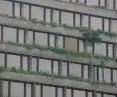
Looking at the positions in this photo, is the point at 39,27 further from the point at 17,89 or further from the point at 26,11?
the point at 17,89

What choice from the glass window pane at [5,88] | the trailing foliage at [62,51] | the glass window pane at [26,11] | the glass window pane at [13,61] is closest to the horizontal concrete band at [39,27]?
the glass window pane at [26,11]

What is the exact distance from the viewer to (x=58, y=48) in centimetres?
5897

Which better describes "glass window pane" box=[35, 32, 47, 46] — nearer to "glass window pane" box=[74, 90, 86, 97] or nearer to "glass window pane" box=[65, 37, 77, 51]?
"glass window pane" box=[65, 37, 77, 51]

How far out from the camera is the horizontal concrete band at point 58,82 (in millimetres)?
56481

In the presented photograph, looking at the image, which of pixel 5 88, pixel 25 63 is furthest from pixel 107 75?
pixel 5 88

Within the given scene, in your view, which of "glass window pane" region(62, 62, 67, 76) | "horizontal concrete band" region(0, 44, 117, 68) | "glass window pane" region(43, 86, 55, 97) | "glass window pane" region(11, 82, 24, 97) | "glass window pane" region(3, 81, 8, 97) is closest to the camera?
"glass window pane" region(3, 81, 8, 97)

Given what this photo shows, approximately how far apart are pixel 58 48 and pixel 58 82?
261 centimetres

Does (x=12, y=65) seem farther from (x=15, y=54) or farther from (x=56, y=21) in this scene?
→ (x=56, y=21)

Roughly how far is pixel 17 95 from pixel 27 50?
3464 millimetres

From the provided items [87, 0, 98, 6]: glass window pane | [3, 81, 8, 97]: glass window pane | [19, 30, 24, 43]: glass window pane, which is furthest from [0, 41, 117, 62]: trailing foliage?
[87, 0, 98, 6]: glass window pane

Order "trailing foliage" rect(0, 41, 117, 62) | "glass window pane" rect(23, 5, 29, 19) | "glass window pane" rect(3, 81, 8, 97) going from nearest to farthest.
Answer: "glass window pane" rect(3, 81, 8, 97)
"trailing foliage" rect(0, 41, 117, 62)
"glass window pane" rect(23, 5, 29, 19)

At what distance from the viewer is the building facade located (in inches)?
2251

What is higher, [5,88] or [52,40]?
[52,40]

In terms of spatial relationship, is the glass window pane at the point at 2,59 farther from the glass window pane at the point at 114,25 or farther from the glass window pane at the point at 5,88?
the glass window pane at the point at 114,25
